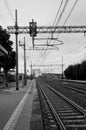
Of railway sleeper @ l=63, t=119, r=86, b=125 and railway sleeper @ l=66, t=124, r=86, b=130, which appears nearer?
railway sleeper @ l=66, t=124, r=86, b=130

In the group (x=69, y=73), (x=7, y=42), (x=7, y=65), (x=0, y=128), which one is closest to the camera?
(x=0, y=128)

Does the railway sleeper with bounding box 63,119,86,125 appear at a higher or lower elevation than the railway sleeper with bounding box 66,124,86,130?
Answer: higher

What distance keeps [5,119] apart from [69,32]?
26.7 meters

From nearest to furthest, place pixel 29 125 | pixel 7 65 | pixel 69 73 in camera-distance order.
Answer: pixel 29 125 → pixel 7 65 → pixel 69 73

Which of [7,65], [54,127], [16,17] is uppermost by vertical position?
[16,17]

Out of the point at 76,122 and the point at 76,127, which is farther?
the point at 76,122

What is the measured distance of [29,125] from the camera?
11.4 metres

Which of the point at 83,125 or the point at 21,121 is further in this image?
the point at 21,121

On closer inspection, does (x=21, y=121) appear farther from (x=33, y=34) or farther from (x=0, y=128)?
(x=33, y=34)

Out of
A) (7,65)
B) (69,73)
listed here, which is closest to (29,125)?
(7,65)

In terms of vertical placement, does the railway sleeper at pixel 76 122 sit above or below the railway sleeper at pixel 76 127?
above

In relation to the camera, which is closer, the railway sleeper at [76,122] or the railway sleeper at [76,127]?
the railway sleeper at [76,127]

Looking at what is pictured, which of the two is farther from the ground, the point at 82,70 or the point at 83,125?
the point at 82,70

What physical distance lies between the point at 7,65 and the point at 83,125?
50.1m
